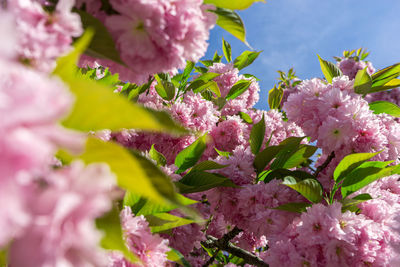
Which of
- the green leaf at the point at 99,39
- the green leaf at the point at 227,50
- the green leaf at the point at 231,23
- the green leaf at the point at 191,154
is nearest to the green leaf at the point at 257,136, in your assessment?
the green leaf at the point at 191,154

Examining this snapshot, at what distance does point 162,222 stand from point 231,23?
2.55 feet

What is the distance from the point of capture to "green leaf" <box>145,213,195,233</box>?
133cm

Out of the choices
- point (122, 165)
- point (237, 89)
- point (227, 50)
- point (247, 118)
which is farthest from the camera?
point (227, 50)

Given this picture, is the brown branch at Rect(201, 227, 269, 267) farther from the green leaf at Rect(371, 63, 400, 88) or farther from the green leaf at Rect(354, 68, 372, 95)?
the green leaf at Rect(371, 63, 400, 88)

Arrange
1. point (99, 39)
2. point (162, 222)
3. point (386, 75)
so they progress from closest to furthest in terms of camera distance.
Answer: point (99, 39)
point (162, 222)
point (386, 75)

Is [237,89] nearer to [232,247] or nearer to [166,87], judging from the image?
[166,87]

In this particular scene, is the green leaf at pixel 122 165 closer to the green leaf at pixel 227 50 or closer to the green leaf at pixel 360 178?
the green leaf at pixel 360 178

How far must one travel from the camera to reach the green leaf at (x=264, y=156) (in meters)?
2.11

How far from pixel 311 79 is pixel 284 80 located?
12.5ft

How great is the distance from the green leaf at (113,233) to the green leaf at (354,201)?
4.55 feet

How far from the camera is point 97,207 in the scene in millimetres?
407

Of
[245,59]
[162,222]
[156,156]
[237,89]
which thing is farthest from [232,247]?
[245,59]

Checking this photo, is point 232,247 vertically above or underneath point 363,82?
underneath

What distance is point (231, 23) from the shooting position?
1.12 m
